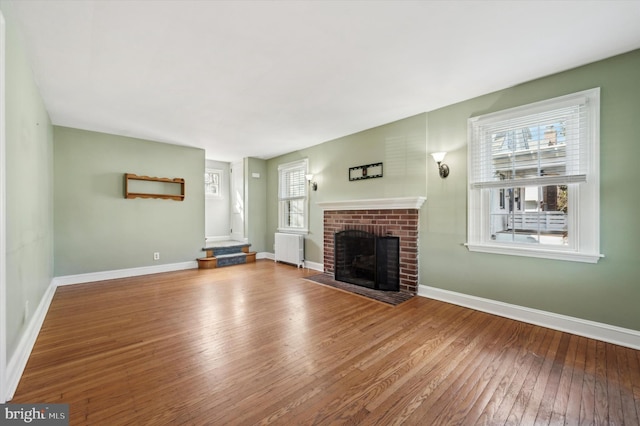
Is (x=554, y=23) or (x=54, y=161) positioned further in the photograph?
(x=54, y=161)

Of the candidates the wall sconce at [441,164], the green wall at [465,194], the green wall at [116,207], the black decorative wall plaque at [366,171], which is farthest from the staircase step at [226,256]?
the wall sconce at [441,164]

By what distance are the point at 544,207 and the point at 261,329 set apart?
3.15 m

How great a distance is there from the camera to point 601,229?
2.44 meters

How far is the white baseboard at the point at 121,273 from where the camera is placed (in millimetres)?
4305

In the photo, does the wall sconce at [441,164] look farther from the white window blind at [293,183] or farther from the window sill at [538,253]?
the white window blind at [293,183]

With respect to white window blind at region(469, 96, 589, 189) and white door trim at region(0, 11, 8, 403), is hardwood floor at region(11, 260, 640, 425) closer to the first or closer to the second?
white door trim at region(0, 11, 8, 403)

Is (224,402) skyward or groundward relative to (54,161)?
groundward

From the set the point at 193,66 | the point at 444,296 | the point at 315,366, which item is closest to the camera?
the point at 315,366

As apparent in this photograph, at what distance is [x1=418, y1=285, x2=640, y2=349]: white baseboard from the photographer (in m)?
2.34

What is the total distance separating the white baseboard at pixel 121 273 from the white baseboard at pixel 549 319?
183 inches

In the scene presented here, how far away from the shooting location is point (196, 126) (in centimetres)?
426

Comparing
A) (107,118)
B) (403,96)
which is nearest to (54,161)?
(107,118)

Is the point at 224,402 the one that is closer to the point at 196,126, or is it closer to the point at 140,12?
the point at 140,12

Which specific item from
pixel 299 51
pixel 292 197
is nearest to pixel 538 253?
pixel 299 51
